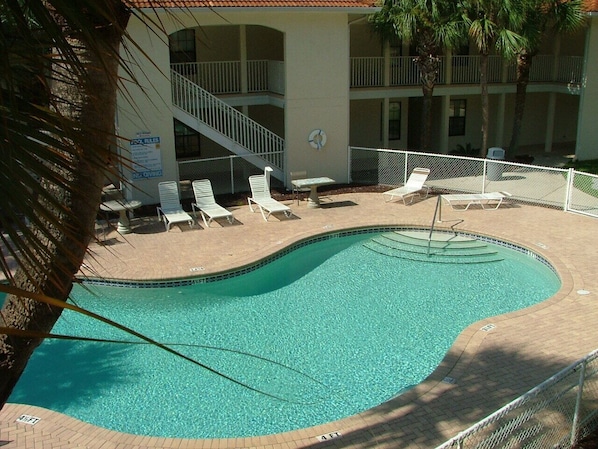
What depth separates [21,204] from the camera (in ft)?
5.93

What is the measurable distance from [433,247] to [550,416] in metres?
8.95

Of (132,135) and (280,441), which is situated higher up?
(132,135)

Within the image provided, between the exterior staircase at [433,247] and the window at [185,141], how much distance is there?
8.76m

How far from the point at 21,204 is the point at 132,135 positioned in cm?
1692

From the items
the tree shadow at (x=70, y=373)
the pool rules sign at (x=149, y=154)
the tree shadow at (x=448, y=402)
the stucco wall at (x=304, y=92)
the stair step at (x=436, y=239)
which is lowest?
the tree shadow at (x=70, y=373)

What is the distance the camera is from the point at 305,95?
1981cm

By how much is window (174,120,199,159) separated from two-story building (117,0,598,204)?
0.15ft

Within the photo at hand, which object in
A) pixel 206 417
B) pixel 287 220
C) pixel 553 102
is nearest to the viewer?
pixel 206 417

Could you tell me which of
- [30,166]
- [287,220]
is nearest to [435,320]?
[287,220]

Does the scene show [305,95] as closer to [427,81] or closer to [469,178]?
[427,81]

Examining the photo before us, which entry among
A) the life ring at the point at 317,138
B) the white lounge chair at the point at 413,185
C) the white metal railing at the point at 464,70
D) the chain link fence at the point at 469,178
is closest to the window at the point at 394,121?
the white metal railing at the point at 464,70

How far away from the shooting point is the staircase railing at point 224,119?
61.7ft

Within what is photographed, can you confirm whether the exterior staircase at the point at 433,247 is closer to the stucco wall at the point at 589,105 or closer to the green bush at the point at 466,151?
the green bush at the point at 466,151

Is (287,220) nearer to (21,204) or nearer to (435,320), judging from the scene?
(435,320)
